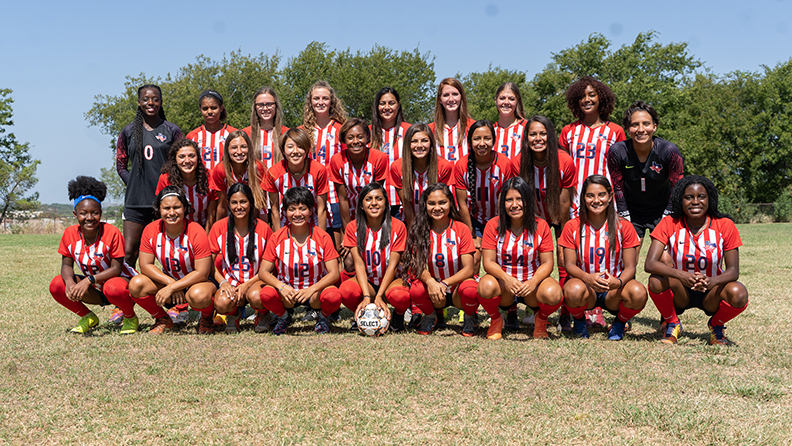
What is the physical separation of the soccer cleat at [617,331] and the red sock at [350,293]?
2096 mm

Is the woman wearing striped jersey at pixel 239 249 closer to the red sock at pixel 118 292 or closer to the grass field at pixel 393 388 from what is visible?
the grass field at pixel 393 388

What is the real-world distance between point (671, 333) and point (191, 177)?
4.66m

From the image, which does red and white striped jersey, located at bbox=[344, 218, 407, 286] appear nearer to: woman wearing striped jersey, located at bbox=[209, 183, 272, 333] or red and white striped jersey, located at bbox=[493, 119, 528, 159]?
woman wearing striped jersey, located at bbox=[209, 183, 272, 333]

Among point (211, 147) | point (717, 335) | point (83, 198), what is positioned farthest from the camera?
point (211, 147)

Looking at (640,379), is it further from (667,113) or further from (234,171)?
(667,113)

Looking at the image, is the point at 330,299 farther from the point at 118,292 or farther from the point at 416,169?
the point at 118,292

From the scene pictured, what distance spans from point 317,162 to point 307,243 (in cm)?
94

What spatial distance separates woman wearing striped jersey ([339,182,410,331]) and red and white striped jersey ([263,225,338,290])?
224mm

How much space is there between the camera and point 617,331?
5.04 metres

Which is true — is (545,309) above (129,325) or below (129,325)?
above

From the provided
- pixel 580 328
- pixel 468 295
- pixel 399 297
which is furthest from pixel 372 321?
pixel 580 328

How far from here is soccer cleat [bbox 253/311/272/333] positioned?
5.40 meters

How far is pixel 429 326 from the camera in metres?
5.33

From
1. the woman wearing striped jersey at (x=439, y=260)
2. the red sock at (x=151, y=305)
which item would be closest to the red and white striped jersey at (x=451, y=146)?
the woman wearing striped jersey at (x=439, y=260)
